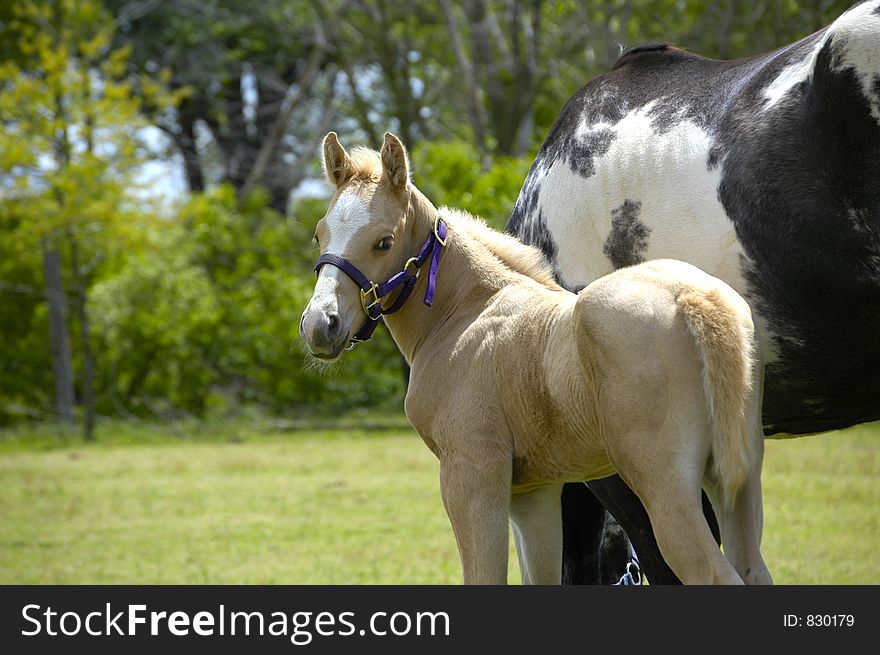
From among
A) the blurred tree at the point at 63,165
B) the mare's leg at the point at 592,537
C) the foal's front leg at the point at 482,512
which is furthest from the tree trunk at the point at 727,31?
the foal's front leg at the point at 482,512

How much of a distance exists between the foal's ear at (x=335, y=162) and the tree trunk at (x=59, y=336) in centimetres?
1367

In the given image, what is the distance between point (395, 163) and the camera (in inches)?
134

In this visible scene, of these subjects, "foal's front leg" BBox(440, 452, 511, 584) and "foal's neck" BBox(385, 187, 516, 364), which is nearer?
"foal's front leg" BBox(440, 452, 511, 584)

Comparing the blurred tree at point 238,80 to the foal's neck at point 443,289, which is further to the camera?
the blurred tree at point 238,80

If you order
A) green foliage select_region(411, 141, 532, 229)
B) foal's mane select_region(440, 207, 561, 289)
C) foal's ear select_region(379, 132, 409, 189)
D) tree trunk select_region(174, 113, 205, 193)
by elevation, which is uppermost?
tree trunk select_region(174, 113, 205, 193)

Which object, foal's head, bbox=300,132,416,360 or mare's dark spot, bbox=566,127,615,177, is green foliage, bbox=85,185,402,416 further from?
foal's head, bbox=300,132,416,360

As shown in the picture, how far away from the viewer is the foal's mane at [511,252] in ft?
11.5

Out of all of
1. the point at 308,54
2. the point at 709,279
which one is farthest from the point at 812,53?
the point at 308,54

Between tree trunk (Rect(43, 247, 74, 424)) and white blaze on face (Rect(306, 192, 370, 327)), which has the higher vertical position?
tree trunk (Rect(43, 247, 74, 424))

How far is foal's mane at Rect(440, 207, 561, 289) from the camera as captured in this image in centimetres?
351

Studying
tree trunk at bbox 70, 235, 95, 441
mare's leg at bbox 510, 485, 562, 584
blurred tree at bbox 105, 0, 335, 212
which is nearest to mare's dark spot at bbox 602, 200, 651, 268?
mare's leg at bbox 510, 485, 562, 584

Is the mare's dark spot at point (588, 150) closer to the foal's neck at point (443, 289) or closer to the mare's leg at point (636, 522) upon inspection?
the foal's neck at point (443, 289)

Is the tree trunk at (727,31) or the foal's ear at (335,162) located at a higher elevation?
the tree trunk at (727,31)

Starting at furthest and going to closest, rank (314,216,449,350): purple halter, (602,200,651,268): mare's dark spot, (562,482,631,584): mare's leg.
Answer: (562,482,631,584): mare's leg < (602,200,651,268): mare's dark spot < (314,216,449,350): purple halter
